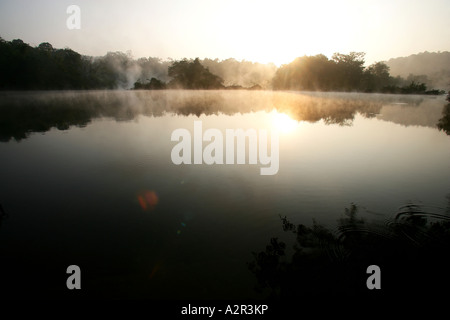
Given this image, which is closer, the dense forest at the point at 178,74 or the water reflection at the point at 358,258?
the water reflection at the point at 358,258

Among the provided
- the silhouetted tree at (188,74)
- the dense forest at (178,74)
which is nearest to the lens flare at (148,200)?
the dense forest at (178,74)

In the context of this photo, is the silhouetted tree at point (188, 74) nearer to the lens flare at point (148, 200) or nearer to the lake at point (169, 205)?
the lake at point (169, 205)

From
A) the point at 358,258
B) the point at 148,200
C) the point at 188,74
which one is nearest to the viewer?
the point at 358,258

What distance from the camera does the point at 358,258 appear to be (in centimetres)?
546

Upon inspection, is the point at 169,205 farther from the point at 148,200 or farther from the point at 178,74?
the point at 178,74

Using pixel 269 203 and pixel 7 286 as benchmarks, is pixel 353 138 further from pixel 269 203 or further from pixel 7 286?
pixel 7 286

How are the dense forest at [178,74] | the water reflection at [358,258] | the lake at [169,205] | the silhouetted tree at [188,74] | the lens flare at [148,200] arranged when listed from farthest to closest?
1. the silhouetted tree at [188,74]
2. the dense forest at [178,74]
3. the lens flare at [148,200]
4. the lake at [169,205]
5. the water reflection at [358,258]

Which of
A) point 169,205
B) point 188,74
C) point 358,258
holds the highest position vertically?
point 188,74

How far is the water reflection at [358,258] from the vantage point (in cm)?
478

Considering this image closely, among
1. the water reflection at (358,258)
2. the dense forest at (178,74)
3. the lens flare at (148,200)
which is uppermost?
the dense forest at (178,74)

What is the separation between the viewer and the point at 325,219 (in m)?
6.89

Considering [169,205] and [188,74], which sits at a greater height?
[188,74]

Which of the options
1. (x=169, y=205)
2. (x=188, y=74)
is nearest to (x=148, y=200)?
(x=169, y=205)
